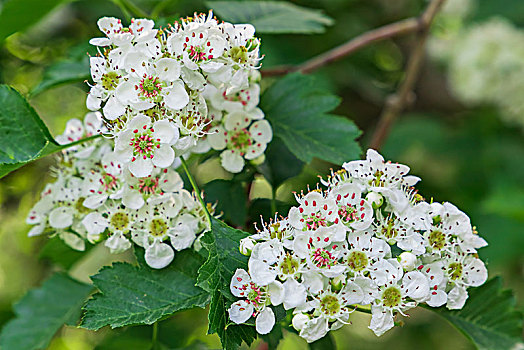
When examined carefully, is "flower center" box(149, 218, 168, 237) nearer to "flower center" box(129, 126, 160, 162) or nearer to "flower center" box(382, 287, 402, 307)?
"flower center" box(129, 126, 160, 162)

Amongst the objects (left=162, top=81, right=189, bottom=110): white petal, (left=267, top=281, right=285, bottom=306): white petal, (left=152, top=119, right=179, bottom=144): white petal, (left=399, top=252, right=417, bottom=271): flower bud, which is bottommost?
(left=267, top=281, right=285, bottom=306): white petal

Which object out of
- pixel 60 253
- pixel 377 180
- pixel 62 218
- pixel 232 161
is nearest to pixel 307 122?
pixel 232 161

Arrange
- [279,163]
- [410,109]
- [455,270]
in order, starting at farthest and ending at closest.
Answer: [410,109] → [279,163] → [455,270]

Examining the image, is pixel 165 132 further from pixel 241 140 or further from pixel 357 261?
pixel 357 261

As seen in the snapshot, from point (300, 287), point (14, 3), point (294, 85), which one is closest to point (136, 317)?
point (300, 287)

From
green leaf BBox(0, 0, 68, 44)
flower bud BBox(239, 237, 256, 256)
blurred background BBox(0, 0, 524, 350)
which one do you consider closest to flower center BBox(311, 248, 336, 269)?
flower bud BBox(239, 237, 256, 256)
